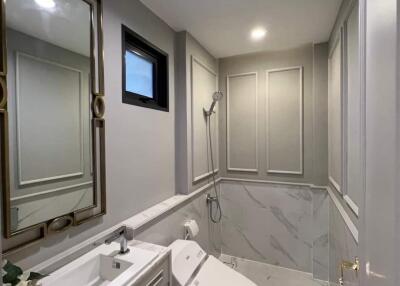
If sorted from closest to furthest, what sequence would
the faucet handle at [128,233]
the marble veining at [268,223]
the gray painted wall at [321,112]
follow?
the faucet handle at [128,233] < the gray painted wall at [321,112] < the marble veining at [268,223]

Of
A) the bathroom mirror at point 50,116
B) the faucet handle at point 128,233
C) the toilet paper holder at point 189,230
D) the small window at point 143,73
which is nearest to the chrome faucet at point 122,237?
the faucet handle at point 128,233

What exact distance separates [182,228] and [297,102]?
1.82 m

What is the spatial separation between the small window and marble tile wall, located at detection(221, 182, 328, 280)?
152cm

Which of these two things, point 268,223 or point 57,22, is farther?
point 268,223

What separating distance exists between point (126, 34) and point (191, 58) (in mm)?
781

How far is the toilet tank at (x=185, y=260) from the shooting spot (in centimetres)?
148

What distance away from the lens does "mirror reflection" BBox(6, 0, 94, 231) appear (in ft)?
3.14

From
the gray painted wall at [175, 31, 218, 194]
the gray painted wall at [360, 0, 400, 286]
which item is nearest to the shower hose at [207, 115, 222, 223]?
the gray painted wall at [175, 31, 218, 194]

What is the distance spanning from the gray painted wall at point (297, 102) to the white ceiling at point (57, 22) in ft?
6.30

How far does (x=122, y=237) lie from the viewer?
1.27m

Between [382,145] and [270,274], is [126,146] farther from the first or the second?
[270,274]

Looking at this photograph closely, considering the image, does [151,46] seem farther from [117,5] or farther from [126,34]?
[117,5]

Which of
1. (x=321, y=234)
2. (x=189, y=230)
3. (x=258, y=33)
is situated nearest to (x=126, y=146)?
(x=189, y=230)

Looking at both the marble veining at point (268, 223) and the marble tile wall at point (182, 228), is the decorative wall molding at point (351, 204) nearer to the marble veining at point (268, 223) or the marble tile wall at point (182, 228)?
the marble veining at point (268, 223)
